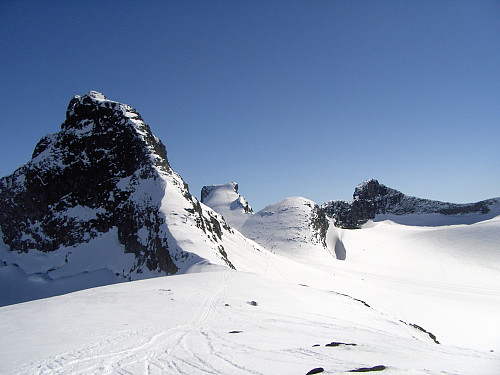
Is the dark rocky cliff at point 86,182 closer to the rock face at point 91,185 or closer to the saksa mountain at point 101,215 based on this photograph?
the rock face at point 91,185

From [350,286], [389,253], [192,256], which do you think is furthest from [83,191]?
[389,253]

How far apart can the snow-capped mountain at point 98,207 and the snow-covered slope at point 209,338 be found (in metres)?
14.2

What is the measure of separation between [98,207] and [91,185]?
3469 mm

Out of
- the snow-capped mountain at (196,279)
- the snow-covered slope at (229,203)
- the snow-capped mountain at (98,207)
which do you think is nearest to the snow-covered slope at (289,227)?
the snow-capped mountain at (196,279)

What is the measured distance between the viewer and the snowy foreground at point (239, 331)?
268 inches

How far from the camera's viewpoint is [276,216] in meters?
63.7

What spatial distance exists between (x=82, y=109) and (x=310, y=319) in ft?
147

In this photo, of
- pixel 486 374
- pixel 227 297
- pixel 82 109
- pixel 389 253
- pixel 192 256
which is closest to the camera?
pixel 486 374

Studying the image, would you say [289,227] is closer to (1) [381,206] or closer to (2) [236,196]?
(2) [236,196]

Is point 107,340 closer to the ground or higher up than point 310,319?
higher up

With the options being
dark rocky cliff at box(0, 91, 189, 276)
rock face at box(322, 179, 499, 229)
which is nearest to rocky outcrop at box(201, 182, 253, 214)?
rock face at box(322, 179, 499, 229)

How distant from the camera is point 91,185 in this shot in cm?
4003

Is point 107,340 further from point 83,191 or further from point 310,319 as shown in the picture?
point 83,191

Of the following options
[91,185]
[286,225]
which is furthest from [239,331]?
A: [286,225]
